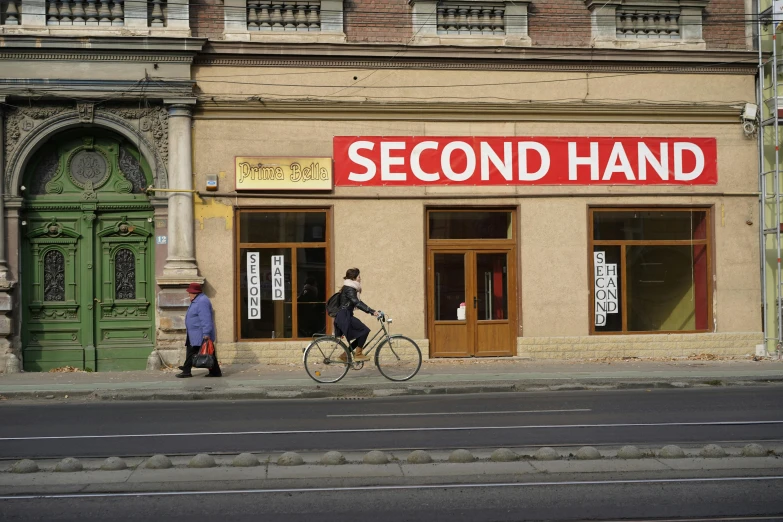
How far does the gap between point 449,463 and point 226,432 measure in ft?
9.92

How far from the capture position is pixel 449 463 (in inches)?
313

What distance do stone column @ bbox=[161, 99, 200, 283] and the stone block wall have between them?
6325 millimetres

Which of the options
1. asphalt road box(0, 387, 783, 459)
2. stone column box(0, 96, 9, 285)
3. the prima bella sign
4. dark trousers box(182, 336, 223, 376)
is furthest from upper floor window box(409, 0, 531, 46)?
stone column box(0, 96, 9, 285)

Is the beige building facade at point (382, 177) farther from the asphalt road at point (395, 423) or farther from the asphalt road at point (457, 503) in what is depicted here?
the asphalt road at point (457, 503)

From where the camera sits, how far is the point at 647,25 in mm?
18453

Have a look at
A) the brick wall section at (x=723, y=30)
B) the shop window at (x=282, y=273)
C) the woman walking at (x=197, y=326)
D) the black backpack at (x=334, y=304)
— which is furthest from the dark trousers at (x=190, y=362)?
the brick wall section at (x=723, y=30)

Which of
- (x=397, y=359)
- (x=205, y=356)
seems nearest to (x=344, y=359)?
(x=397, y=359)

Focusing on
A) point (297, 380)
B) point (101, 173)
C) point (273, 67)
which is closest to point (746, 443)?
point (297, 380)

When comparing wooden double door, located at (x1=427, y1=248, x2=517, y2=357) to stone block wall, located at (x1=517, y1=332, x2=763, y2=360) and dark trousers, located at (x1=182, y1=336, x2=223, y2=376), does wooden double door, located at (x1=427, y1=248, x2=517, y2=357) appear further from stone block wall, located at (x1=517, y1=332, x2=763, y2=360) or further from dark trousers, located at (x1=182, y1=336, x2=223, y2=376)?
dark trousers, located at (x1=182, y1=336, x2=223, y2=376)

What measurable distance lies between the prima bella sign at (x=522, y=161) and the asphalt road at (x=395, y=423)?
5.37m

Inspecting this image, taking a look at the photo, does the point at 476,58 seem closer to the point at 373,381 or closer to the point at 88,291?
the point at 373,381

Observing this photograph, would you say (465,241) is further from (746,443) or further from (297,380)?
(746,443)

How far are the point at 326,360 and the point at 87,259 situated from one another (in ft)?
17.6

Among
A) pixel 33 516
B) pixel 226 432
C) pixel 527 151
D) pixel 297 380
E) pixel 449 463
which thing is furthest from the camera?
pixel 527 151
